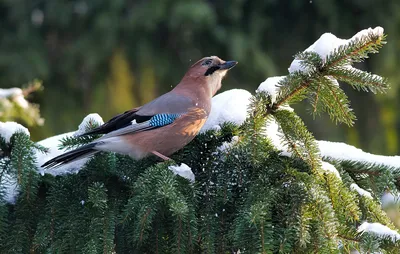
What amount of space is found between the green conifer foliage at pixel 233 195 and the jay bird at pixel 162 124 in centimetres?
12

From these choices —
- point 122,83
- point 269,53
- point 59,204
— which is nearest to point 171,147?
point 59,204

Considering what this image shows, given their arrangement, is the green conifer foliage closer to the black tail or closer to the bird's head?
the black tail

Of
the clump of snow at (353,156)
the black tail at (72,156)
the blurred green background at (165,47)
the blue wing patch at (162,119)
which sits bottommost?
the clump of snow at (353,156)

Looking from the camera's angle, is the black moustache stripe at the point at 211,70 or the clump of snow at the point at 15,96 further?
the clump of snow at the point at 15,96

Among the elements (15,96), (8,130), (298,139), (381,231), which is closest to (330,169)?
(298,139)

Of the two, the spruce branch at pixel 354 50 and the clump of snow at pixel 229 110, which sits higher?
the clump of snow at pixel 229 110

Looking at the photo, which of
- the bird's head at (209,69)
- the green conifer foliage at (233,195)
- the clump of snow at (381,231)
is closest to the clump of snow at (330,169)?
the green conifer foliage at (233,195)

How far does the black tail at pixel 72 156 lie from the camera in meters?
2.27

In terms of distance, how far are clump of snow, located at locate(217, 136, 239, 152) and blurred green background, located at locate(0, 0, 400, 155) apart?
5.43 metres

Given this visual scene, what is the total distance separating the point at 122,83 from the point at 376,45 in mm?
6129

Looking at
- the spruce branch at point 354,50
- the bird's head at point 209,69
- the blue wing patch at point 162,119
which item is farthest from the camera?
the bird's head at point 209,69

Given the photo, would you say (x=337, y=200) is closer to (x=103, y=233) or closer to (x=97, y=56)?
(x=103, y=233)

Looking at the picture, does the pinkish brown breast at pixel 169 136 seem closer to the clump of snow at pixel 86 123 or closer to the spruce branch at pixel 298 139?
the clump of snow at pixel 86 123

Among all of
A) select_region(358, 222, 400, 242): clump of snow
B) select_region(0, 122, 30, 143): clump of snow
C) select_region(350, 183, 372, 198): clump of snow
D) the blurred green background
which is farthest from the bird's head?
the blurred green background
